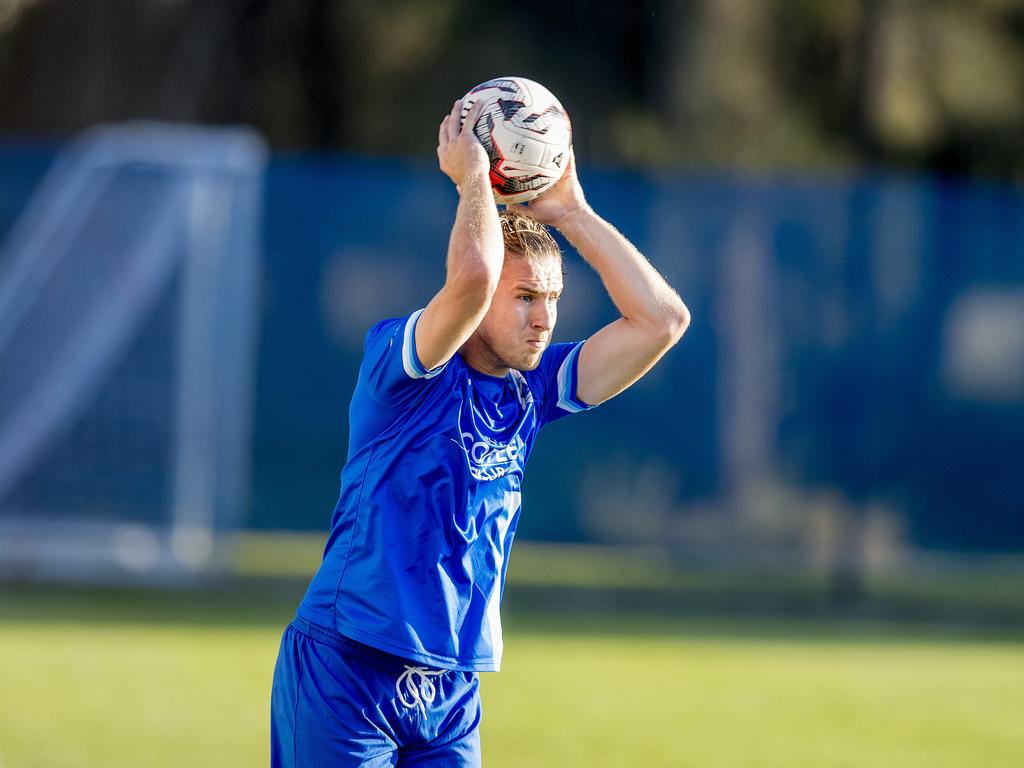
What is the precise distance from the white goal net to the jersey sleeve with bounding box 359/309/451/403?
27.3 ft

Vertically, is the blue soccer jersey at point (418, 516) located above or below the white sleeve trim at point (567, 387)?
below

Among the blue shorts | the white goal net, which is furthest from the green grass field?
the blue shorts

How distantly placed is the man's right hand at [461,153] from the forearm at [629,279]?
42 cm

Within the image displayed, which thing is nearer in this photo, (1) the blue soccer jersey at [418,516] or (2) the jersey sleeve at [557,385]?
(1) the blue soccer jersey at [418,516]

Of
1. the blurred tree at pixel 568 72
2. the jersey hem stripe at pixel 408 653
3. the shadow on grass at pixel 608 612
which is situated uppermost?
the blurred tree at pixel 568 72

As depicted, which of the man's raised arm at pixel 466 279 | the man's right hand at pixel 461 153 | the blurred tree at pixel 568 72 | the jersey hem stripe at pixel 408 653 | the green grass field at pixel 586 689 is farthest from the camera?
the blurred tree at pixel 568 72

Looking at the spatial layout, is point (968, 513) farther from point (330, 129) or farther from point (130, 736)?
point (330, 129)

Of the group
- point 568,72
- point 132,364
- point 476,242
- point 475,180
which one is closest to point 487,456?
point 476,242

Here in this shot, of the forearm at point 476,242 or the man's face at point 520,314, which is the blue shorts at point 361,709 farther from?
the forearm at point 476,242

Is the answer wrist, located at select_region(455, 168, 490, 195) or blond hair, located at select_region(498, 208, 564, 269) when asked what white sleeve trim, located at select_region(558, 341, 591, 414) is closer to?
blond hair, located at select_region(498, 208, 564, 269)

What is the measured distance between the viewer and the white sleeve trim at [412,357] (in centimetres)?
390

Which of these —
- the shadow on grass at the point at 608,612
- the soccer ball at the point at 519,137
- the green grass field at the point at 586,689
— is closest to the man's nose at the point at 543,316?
the soccer ball at the point at 519,137

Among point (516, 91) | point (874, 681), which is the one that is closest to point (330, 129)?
point (874, 681)

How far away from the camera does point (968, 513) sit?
41.8 feet
